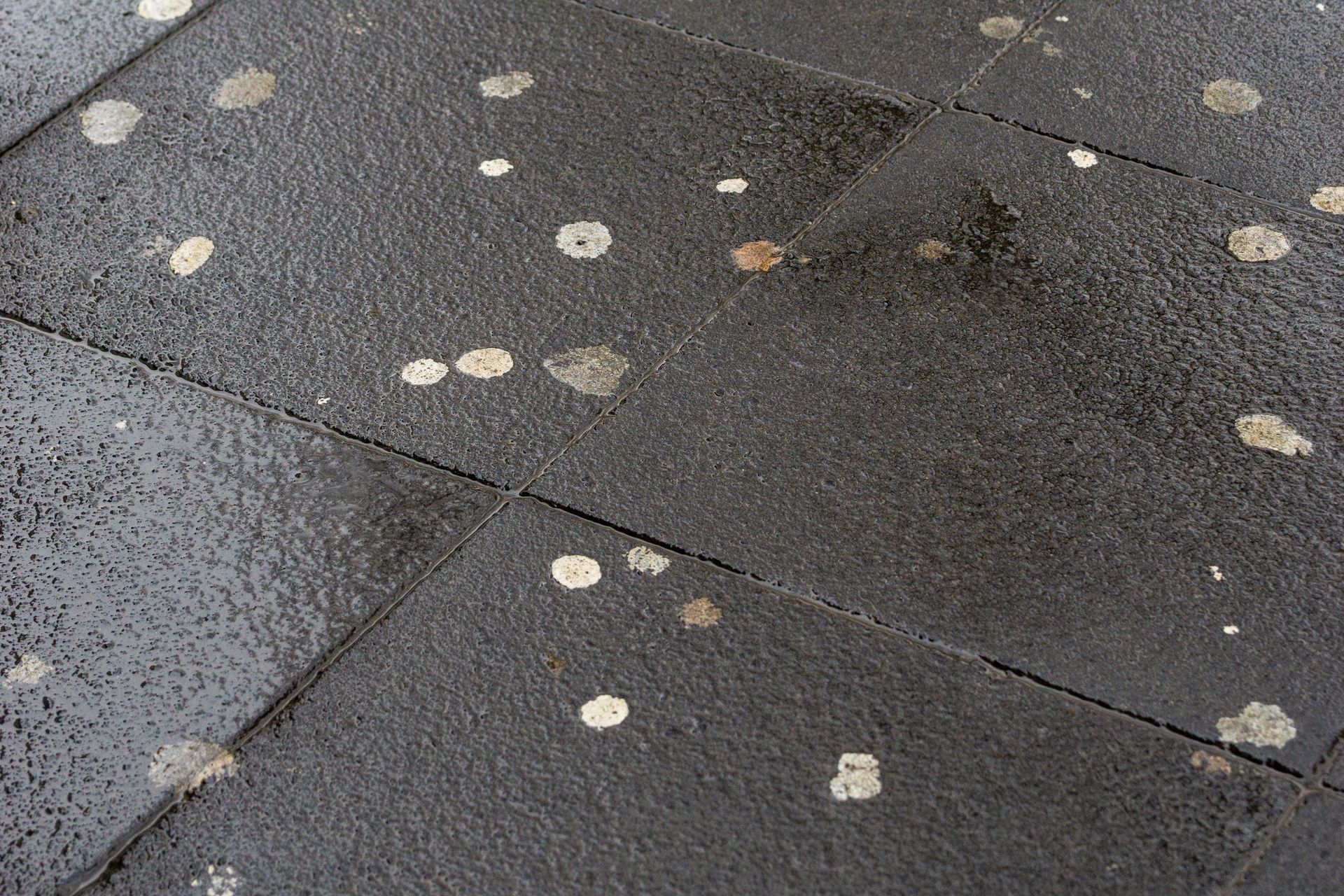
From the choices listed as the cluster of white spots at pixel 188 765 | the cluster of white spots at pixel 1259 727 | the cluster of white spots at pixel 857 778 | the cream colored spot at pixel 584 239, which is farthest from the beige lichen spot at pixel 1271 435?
the cluster of white spots at pixel 188 765

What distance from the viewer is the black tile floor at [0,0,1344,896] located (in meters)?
1.96

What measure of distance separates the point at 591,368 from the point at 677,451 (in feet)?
0.91

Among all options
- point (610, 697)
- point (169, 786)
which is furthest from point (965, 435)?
point (169, 786)

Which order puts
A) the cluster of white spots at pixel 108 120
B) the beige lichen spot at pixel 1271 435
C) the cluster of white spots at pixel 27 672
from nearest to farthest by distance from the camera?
the cluster of white spots at pixel 27 672 < the beige lichen spot at pixel 1271 435 < the cluster of white spots at pixel 108 120

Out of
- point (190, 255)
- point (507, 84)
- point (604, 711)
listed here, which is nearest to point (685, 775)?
point (604, 711)

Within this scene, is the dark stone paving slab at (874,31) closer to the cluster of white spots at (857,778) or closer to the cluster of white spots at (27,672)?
the cluster of white spots at (857,778)

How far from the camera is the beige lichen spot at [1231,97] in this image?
309 centimetres

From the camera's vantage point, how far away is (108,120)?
10.8 ft

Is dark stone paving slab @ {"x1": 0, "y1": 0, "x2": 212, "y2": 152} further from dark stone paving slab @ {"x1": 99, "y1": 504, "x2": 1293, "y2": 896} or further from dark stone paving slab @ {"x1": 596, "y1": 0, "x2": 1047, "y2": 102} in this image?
dark stone paving slab @ {"x1": 99, "y1": 504, "x2": 1293, "y2": 896}

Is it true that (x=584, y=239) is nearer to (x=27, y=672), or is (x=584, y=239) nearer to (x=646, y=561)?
(x=646, y=561)

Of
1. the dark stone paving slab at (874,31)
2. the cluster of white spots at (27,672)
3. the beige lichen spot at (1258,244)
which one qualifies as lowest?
the cluster of white spots at (27,672)

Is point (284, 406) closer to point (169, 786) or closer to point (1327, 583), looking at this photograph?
point (169, 786)

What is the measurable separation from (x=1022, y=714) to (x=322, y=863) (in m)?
1.07

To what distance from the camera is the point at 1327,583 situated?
2180 mm
